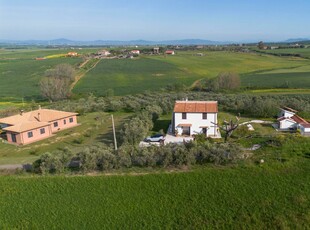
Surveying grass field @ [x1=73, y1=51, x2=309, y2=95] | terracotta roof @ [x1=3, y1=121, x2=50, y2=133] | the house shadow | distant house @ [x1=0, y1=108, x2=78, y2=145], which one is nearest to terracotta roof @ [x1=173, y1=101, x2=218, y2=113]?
the house shadow

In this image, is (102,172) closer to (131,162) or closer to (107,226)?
(131,162)

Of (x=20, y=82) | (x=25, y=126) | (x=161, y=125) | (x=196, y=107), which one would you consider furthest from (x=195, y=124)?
(x=20, y=82)

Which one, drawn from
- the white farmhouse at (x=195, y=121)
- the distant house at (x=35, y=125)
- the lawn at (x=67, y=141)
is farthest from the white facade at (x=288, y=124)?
the distant house at (x=35, y=125)

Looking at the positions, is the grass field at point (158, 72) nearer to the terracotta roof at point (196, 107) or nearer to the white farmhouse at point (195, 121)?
the terracotta roof at point (196, 107)

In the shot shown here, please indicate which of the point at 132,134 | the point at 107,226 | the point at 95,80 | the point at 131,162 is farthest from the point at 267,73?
the point at 107,226

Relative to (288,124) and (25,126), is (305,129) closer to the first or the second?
(288,124)

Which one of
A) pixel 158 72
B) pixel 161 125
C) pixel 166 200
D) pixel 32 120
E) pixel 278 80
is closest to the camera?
pixel 166 200
